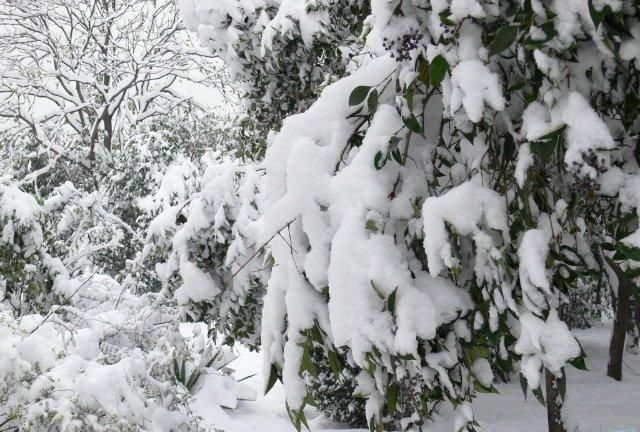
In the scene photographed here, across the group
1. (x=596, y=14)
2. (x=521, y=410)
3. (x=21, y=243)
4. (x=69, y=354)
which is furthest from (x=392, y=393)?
(x=521, y=410)

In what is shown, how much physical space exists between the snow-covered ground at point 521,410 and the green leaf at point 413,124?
4369mm

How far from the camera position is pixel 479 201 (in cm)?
140

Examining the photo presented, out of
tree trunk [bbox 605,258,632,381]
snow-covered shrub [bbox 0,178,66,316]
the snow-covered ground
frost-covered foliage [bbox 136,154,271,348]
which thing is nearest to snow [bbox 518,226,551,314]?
frost-covered foliage [bbox 136,154,271,348]

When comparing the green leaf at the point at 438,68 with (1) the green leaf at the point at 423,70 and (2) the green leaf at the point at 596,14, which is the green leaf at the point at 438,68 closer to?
(1) the green leaf at the point at 423,70

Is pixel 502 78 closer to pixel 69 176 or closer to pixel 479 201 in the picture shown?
pixel 479 201

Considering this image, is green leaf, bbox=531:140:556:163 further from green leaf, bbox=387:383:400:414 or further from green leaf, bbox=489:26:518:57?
green leaf, bbox=387:383:400:414

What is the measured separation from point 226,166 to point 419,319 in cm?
353

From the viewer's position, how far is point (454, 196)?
1.40 meters

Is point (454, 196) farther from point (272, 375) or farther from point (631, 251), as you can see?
point (272, 375)

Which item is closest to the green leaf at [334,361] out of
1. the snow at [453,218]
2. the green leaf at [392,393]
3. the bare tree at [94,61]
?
the green leaf at [392,393]

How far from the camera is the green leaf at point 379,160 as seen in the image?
4.79 ft

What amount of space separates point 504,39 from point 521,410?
20.2 feet

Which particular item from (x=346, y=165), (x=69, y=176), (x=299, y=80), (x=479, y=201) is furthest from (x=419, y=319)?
(x=69, y=176)

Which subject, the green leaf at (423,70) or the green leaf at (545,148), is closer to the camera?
the green leaf at (545,148)
